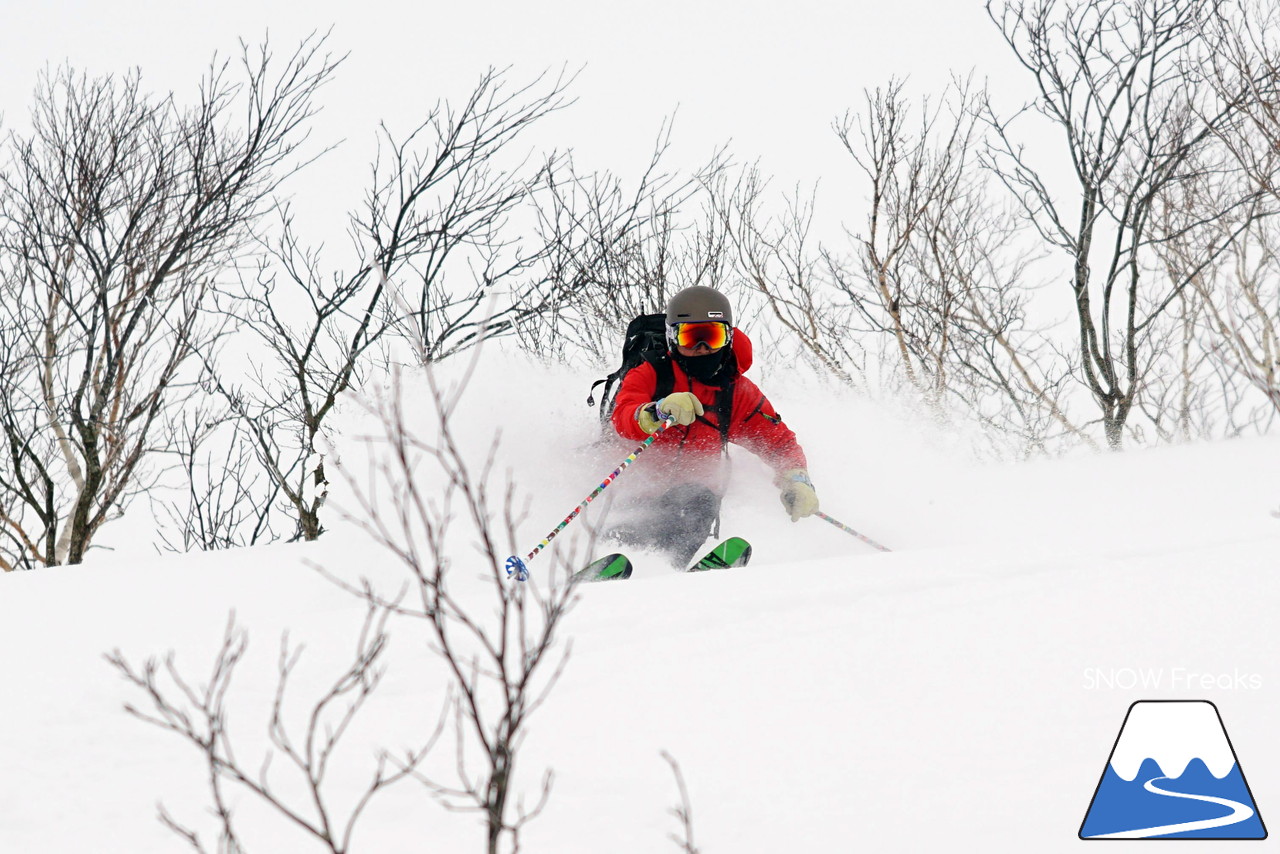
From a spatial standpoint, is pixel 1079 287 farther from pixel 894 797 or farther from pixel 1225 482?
pixel 894 797

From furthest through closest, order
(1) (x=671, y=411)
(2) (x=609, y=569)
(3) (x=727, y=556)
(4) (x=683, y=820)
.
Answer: (1) (x=671, y=411) → (3) (x=727, y=556) → (2) (x=609, y=569) → (4) (x=683, y=820)

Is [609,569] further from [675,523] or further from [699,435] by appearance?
[699,435]

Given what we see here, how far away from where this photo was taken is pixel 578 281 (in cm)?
1048

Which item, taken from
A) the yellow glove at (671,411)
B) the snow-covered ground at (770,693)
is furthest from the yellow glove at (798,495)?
the snow-covered ground at (770,693)

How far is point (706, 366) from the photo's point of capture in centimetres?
488

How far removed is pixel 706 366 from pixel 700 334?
203 millimetres

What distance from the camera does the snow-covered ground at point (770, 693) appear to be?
1.94 meters

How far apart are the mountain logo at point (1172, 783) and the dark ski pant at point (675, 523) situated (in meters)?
2.88

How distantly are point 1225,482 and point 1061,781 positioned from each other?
4.48 metres

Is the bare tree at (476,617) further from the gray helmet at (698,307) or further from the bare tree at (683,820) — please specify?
the gray helmet at (698,307)

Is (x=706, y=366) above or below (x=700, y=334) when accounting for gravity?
below

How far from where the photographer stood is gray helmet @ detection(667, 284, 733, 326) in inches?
188

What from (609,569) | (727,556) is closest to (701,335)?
(727,556)

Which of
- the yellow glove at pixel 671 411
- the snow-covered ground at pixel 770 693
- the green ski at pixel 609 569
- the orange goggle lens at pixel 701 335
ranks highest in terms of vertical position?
the orange goggle lens at pixel 701 335
